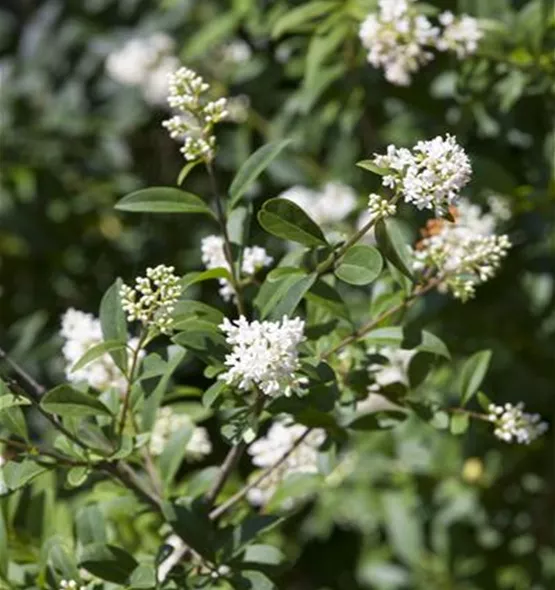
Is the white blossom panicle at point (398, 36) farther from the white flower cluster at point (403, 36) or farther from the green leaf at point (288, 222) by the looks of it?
the green leaf at point (288, 222)

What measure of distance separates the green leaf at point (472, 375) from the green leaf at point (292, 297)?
35cm

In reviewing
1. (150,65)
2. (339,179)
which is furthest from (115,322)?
(150,65)

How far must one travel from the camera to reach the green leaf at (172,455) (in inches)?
61.5

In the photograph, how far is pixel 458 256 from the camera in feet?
4.77

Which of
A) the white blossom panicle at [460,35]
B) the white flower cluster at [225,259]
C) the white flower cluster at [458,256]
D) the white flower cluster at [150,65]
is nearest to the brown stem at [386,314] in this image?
the white flower cluster at [458,256]

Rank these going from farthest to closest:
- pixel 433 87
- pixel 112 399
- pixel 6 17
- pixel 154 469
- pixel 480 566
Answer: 1. pixel 6 17
2. pixel 480 566
3. pixel 433 87
4. pixel 154 469
5. pixel 112 399

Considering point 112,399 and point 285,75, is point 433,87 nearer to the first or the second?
point 285,75

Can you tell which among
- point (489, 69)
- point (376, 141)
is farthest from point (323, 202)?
point (489, 69)

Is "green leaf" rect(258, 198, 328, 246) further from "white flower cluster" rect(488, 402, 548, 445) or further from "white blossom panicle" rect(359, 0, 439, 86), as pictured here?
"white blossom panicle" rect(359, 0, 439, 86)

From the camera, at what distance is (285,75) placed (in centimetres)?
230

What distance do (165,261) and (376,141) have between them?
22.0 inches

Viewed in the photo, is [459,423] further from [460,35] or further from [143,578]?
[460,35]

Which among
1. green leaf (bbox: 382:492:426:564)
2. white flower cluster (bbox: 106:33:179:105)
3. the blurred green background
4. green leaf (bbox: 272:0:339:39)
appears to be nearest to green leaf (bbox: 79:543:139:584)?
the blurred green background

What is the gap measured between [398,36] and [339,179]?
26.2 inches
